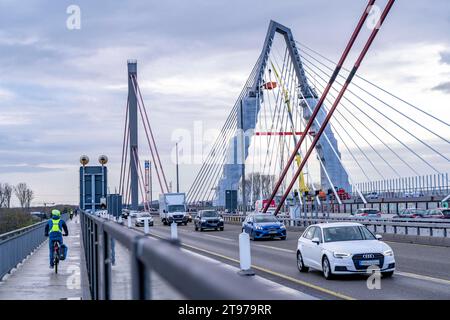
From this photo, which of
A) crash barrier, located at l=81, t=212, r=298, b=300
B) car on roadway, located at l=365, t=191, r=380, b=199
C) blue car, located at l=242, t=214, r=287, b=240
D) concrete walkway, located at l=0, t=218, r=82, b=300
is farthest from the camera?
car on roadway, located at l=365, t=191, r=380, b=199

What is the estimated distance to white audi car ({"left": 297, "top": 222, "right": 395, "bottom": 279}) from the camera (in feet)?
60.3

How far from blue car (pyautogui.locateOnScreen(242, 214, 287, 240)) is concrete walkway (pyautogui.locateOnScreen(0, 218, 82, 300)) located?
16.7 meters

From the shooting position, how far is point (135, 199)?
84.9 meters

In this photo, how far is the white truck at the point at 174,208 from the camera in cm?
7450

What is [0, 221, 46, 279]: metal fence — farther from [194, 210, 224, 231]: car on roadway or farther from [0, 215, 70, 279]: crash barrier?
[194, 210, 224, 231]: car on roadway

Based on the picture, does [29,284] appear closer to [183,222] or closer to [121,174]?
[183,222]

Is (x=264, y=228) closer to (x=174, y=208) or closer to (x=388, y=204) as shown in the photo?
(x=174, y=208)

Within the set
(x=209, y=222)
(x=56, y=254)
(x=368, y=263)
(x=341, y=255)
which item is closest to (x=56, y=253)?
(x=56, y=254)

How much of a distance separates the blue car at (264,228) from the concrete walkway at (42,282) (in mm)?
16740

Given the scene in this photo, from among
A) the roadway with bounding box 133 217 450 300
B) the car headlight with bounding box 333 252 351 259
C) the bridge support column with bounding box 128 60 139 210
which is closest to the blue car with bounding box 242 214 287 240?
the roadway with bounding box 133 217 450 300

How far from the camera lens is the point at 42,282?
17.3 meters

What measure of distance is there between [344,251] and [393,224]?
1856cm
